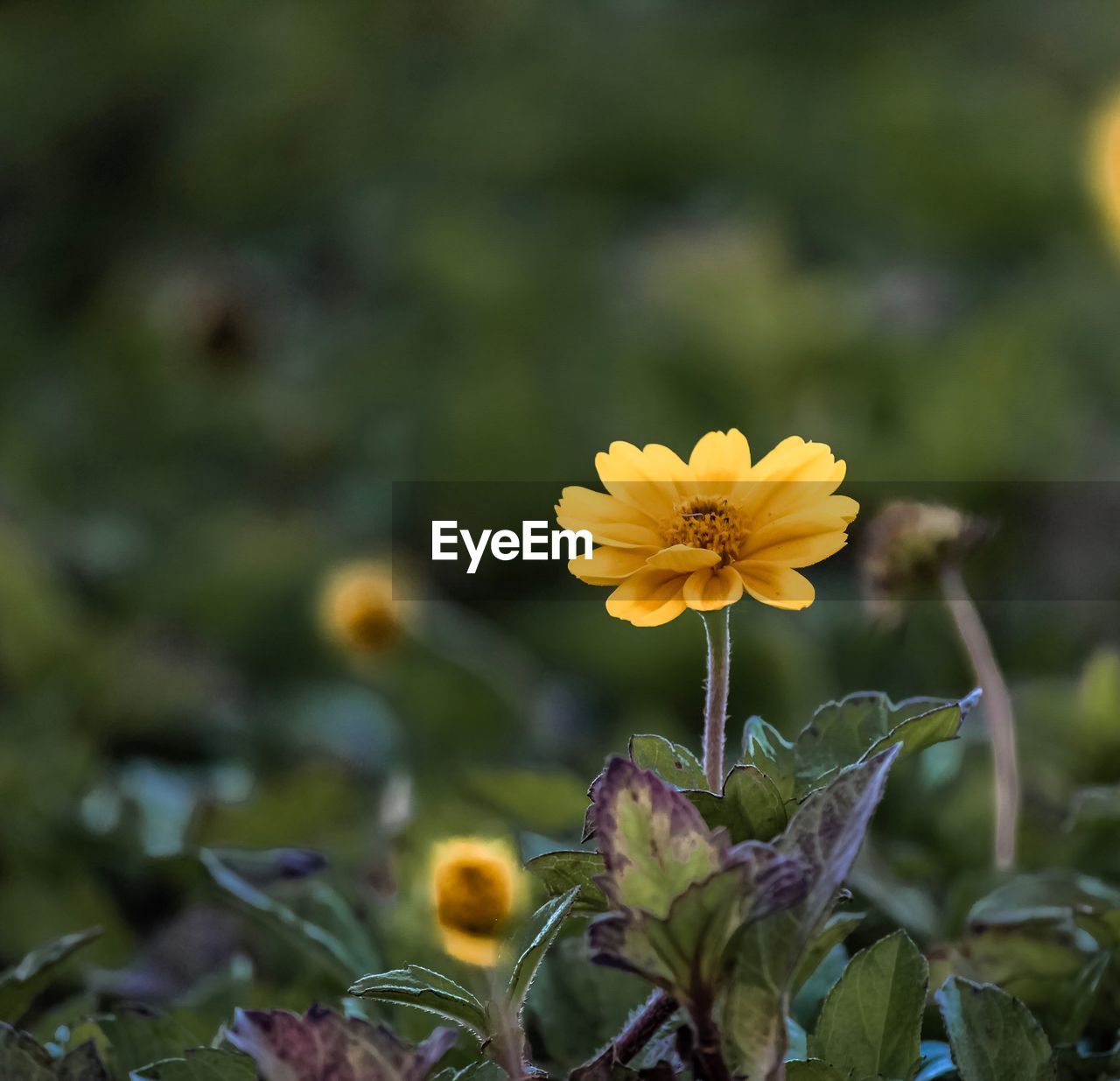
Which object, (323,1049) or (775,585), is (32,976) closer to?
(323,1049)

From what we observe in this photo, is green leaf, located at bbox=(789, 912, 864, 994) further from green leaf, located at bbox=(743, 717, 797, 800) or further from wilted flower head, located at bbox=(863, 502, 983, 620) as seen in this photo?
wilted flower head, located at bbox=(863, 502, 983, 620)

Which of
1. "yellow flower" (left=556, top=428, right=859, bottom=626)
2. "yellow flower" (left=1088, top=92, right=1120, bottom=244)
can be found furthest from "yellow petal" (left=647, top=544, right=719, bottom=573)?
"yellow flower" (left=1088, top=92, right=1120, bottom=244)

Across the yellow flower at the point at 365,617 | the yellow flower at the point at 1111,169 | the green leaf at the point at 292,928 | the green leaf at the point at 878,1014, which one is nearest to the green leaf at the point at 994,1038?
the green leaf at the point at 878,1014

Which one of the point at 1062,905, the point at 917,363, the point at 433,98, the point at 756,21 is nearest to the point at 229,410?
the point at 917,363

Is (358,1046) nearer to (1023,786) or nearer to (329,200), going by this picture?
(1023,786)

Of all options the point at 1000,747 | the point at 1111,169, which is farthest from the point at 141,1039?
the point at 1111,169

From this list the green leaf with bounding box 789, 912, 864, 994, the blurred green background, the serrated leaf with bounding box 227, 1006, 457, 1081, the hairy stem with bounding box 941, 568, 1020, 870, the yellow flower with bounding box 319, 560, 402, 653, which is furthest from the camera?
the yellow flower with bounding box 319, 560, 402, 653
